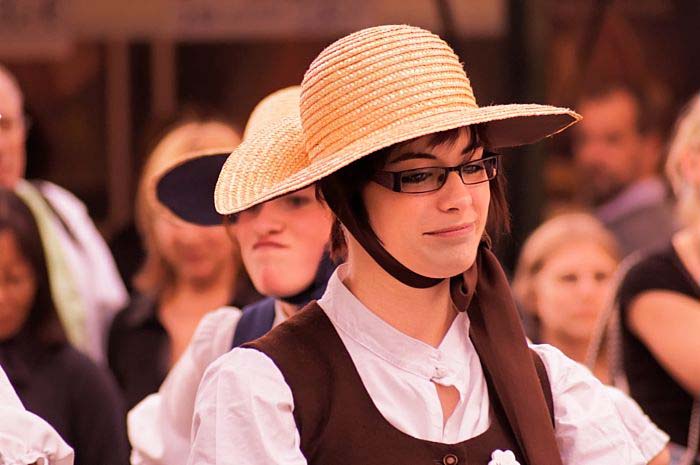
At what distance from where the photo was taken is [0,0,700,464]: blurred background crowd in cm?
462

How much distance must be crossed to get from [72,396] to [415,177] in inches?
Answer: 72.8

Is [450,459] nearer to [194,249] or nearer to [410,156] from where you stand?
[410,156]

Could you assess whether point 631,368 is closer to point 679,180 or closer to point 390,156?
point 679,180

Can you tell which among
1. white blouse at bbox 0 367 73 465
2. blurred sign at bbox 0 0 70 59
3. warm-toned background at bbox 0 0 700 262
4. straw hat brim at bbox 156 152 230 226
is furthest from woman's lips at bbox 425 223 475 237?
blurred sign at bbox 0 0 70 59

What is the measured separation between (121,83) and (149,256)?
6.14ft

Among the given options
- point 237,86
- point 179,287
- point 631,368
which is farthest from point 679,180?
point 237,86

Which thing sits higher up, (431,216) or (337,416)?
(431,216)

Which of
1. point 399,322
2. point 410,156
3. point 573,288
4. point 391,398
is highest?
point 410,156

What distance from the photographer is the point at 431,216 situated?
279 centimetres

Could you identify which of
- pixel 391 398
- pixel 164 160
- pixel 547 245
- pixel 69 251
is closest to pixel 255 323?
pixel 391 398

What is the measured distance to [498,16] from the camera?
23.2 ft

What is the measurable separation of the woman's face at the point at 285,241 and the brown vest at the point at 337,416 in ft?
2.19

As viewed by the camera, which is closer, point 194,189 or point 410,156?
point 410,156

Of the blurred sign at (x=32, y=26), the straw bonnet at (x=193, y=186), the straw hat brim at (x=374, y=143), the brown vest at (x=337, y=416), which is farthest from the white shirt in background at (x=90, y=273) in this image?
the brown vest at (x=337, y=416)
